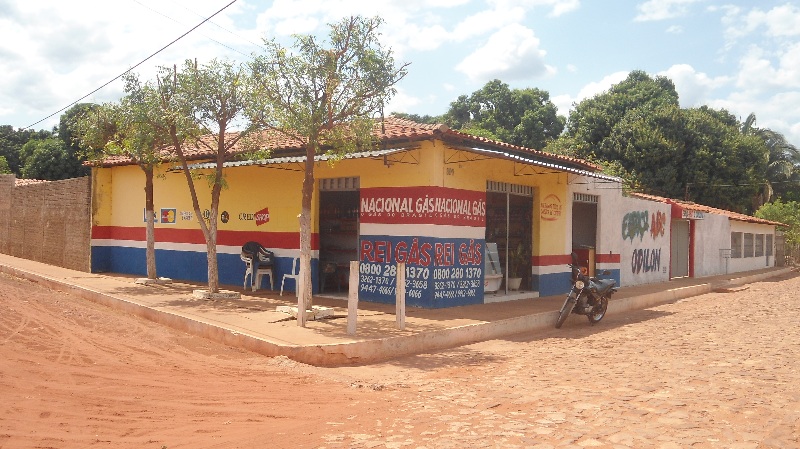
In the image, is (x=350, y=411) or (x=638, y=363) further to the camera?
(x=638, y=363)

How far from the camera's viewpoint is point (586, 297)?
11719mm

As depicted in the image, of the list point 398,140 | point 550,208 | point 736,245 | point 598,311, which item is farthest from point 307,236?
point 736,245

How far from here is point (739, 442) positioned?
4.99 meters

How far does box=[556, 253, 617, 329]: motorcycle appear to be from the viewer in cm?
1135

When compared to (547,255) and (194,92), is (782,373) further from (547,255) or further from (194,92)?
(194,92)

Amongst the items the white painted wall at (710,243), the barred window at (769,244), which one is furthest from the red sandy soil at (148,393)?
the barred window at (769,244)

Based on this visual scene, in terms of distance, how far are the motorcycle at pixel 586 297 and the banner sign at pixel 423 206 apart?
2192mm

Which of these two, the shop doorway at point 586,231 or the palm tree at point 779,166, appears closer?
the shop doorway at point 586,231

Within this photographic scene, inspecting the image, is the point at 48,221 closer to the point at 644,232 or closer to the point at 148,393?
the point at 148,393

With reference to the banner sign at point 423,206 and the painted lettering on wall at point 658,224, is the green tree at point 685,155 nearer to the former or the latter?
the painted lettering on wall at point 658,224

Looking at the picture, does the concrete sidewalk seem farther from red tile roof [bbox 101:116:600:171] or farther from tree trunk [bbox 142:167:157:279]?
red tile roof [bbox 101:116:600:171]

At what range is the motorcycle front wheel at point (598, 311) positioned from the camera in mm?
11859

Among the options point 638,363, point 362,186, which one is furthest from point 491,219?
point 638,363

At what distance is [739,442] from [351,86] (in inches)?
291
